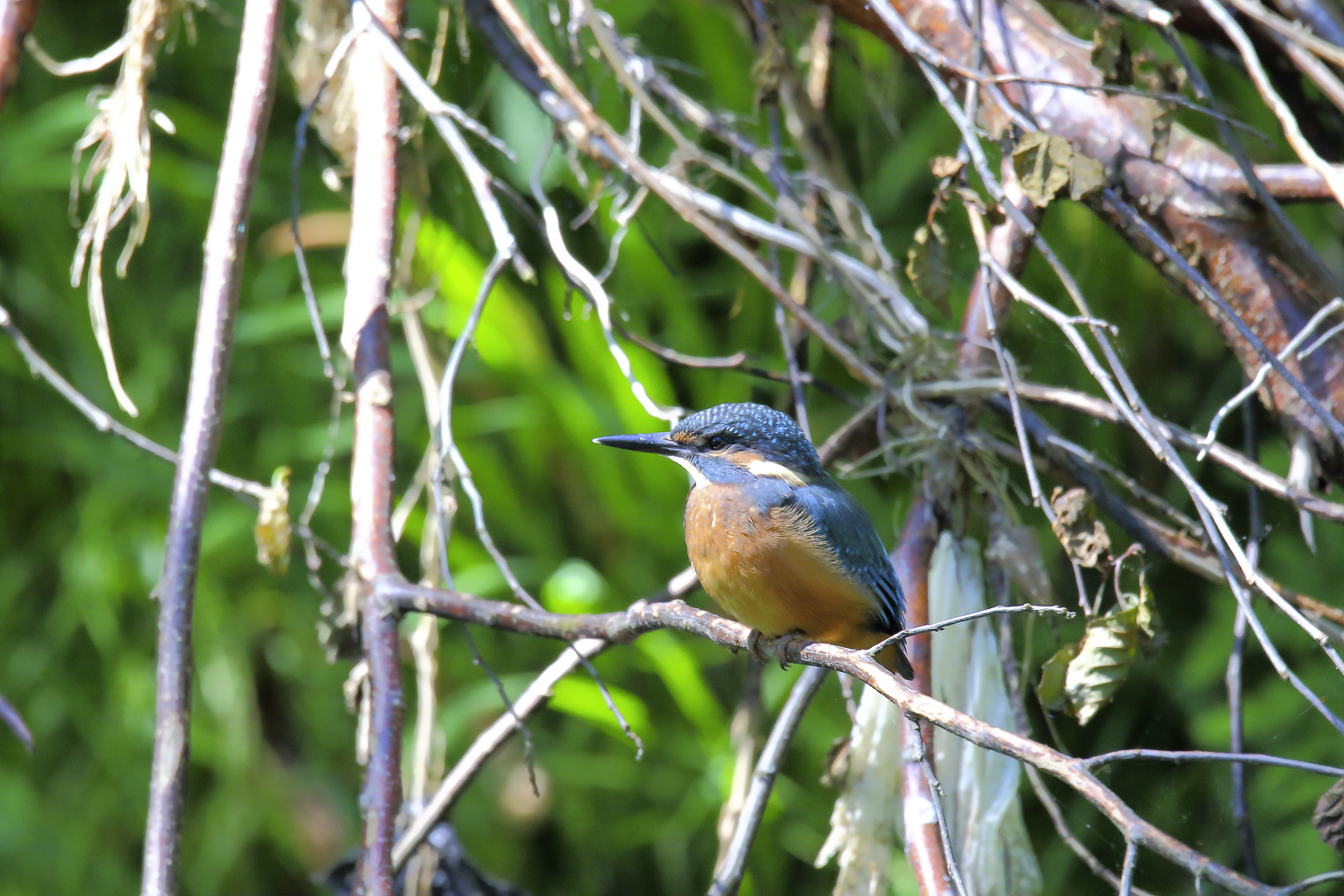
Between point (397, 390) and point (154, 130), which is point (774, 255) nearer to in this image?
point (397, 390)

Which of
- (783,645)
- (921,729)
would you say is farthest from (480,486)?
(921,729)

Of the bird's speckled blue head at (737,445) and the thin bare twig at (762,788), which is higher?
the bird's speckled blue head at (737,445)

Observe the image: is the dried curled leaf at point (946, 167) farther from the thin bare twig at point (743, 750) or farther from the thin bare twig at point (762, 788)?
the thin bare twig at point (743, 750)

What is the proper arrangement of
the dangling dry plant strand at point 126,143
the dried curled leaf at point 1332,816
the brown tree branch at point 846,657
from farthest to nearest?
the dangling dry plant strand at point 126,143 → the dried curled leaf at point 1332,816 → the brown tree branch at point 846,657

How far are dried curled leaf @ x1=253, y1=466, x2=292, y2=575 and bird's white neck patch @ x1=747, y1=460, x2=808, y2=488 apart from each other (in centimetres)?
78

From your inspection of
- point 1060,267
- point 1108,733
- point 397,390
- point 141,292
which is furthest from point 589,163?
point 1108,733

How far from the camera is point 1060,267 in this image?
1514 mm

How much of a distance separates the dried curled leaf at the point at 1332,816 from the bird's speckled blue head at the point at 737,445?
0.89m

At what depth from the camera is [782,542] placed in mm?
1670

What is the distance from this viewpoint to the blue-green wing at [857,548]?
5.57 feet

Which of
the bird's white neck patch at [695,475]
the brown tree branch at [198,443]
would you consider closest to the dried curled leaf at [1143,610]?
the bird's white neck patch at [695,475]

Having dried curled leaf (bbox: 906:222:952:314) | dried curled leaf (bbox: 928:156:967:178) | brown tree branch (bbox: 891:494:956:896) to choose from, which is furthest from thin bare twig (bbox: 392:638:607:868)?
dried curled leaf (bbox: 928:156:967:178)

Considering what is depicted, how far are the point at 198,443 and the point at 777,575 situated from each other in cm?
89

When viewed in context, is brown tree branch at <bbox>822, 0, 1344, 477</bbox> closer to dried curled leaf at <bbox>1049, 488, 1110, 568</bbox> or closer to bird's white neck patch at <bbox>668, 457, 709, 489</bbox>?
dried curled leaf at <bbox>1049, 488, 1110, 568</bbox>
